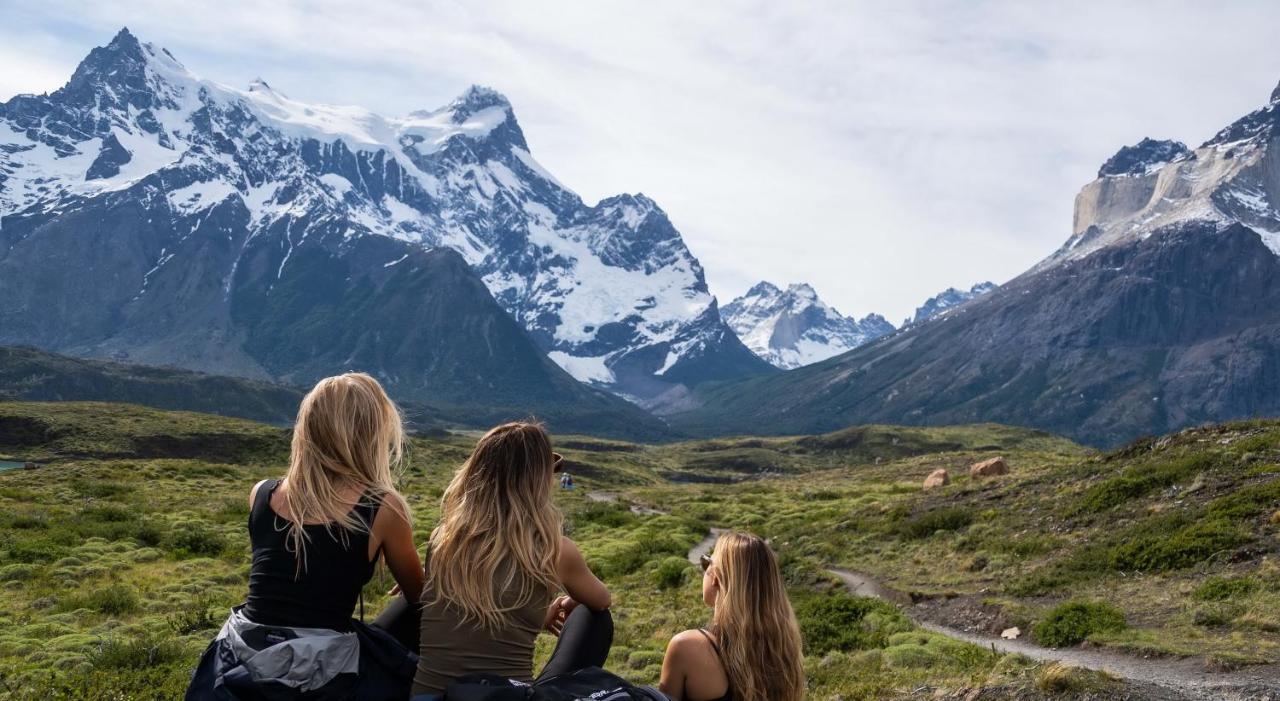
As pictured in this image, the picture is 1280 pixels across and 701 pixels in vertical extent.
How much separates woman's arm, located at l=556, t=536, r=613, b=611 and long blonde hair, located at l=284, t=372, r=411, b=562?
1208 mm

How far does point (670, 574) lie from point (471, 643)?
73.1 feet

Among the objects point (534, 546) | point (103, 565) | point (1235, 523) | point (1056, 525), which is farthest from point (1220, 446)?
point (103, 565)

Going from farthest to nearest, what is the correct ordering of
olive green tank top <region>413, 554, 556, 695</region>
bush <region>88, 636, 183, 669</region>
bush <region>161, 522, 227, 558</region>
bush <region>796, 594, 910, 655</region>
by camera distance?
bush <region>161, 522, 227, 558</region>
bush <region>796, 594, 910, 655</region>
bush <region>88, 636, 183, 669</region>
olive green tank top <region>413, 554, 556, 695</region>

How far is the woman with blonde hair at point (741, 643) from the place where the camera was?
7.19 m

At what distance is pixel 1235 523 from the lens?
22.7 m

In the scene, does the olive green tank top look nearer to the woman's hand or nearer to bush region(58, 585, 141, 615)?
the woman's hand

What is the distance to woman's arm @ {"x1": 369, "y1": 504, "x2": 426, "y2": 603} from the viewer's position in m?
6.45

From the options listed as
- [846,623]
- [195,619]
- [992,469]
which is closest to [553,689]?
[846,623]

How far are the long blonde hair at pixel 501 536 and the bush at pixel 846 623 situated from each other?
1278 centimetres

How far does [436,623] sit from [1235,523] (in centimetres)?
2306

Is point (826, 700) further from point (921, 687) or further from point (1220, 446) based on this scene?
point (1220, 446)

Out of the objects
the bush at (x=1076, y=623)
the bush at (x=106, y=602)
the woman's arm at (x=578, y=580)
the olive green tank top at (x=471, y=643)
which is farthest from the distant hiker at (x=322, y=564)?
the bush at (x=106, y=602)

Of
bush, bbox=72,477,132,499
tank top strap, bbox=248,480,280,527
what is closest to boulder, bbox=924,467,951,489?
bush, bbox=72,477,132,499

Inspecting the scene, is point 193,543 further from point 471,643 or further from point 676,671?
point 676,671
